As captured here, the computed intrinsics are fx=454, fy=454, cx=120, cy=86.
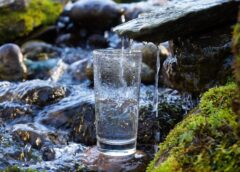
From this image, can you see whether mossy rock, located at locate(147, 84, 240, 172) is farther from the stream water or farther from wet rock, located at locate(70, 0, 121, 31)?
wet rock, located at locate(70, 0, 121, 31)

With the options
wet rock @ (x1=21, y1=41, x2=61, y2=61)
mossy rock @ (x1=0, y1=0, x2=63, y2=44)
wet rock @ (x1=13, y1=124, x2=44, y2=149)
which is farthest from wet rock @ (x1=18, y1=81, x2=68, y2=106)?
mossy rock @ (x1=0, y1=0, x2=63, y2=44)

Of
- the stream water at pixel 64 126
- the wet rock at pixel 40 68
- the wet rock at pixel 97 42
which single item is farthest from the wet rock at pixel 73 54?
the stream water at pixel 64 126

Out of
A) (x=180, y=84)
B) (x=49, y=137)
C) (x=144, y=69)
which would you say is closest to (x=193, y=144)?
(x=180, y=84)

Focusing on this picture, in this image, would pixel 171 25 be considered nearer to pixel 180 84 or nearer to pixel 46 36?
pixel 180 84

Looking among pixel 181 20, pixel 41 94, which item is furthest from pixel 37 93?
pixel 181 20

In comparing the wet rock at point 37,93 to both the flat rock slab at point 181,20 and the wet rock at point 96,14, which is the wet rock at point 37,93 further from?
the wet rock at point 96,14

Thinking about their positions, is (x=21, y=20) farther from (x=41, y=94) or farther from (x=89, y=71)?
(x=41, y=94)
